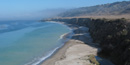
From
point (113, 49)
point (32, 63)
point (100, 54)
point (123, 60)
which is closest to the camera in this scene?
point (123, 60)

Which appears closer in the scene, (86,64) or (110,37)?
(86,64)

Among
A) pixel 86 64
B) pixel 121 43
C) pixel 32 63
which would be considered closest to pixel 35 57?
pixel 32 63

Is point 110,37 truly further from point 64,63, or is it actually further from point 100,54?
point 64,63

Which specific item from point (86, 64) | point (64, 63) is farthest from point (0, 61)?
point (86, 64)

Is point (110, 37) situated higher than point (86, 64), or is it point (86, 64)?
point (110, 37)

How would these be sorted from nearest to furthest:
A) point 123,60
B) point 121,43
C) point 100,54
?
point 123,60, point 121,43, point 100,54

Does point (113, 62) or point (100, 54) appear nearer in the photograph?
point (113, 62)

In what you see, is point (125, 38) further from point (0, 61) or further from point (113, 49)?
point (0, 61)

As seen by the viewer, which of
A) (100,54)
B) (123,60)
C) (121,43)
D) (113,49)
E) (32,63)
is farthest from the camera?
(100,54)

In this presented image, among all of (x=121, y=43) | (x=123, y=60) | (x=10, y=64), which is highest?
(x=121, y=43)
